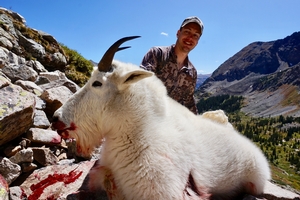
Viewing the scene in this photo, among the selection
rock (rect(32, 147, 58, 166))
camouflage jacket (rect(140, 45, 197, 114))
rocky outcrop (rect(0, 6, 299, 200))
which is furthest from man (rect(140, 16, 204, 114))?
rock (rect(32, 147, 58, 166))

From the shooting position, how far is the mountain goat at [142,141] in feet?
12.0

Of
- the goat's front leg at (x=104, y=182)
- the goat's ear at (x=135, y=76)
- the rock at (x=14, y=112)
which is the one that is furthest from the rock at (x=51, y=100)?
the goat's ear at (x=135, y=76)

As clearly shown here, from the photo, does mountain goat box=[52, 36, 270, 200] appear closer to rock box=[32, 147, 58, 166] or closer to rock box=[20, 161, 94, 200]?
rock box=[20, 161, 94, 200]

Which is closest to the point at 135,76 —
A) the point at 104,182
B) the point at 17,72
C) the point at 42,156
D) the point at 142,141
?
the point at 142,141

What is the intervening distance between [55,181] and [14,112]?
5.01ft

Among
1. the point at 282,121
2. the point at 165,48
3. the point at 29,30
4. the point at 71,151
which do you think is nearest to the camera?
the point at 71,151

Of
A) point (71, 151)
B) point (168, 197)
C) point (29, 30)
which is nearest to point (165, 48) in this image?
point (71, 151)

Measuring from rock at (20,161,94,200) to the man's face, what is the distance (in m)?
4.57

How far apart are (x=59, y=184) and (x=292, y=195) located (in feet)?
15.3

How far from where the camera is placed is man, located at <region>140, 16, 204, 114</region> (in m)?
7.59

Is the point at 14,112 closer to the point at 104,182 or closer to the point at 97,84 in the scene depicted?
the point at 97,84

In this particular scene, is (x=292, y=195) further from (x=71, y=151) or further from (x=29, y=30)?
(x=29, y=30)

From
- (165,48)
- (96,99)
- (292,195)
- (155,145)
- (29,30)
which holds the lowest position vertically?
(292,195)

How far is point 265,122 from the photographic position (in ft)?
633
